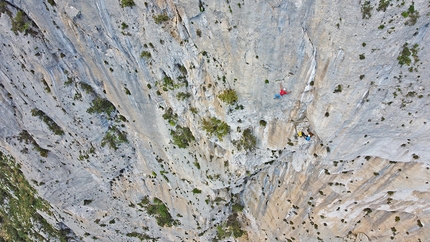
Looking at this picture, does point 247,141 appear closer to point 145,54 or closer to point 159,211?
point 145,54

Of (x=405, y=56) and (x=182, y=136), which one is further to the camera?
(x=182, y=136)

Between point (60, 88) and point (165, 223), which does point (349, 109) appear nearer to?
point (60, 88)

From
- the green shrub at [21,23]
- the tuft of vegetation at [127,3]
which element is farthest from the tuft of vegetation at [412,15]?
the green shrub at [21,23]

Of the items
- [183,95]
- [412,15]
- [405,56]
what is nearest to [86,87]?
[183,95]

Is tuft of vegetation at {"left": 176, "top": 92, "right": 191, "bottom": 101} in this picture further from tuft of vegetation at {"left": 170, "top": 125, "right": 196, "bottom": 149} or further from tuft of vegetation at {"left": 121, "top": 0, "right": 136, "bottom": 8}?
tuft of vegetation at {"left": 121, "top": 0, "right": 136, "bottom": 8}

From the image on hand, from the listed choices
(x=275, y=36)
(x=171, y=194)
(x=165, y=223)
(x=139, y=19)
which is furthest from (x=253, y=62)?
(x=165, y=223)

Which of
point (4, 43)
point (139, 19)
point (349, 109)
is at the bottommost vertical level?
point (349, 109)

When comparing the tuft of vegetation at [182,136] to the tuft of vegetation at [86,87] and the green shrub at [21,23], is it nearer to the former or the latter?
the tuft of vegetation at [86,87]
